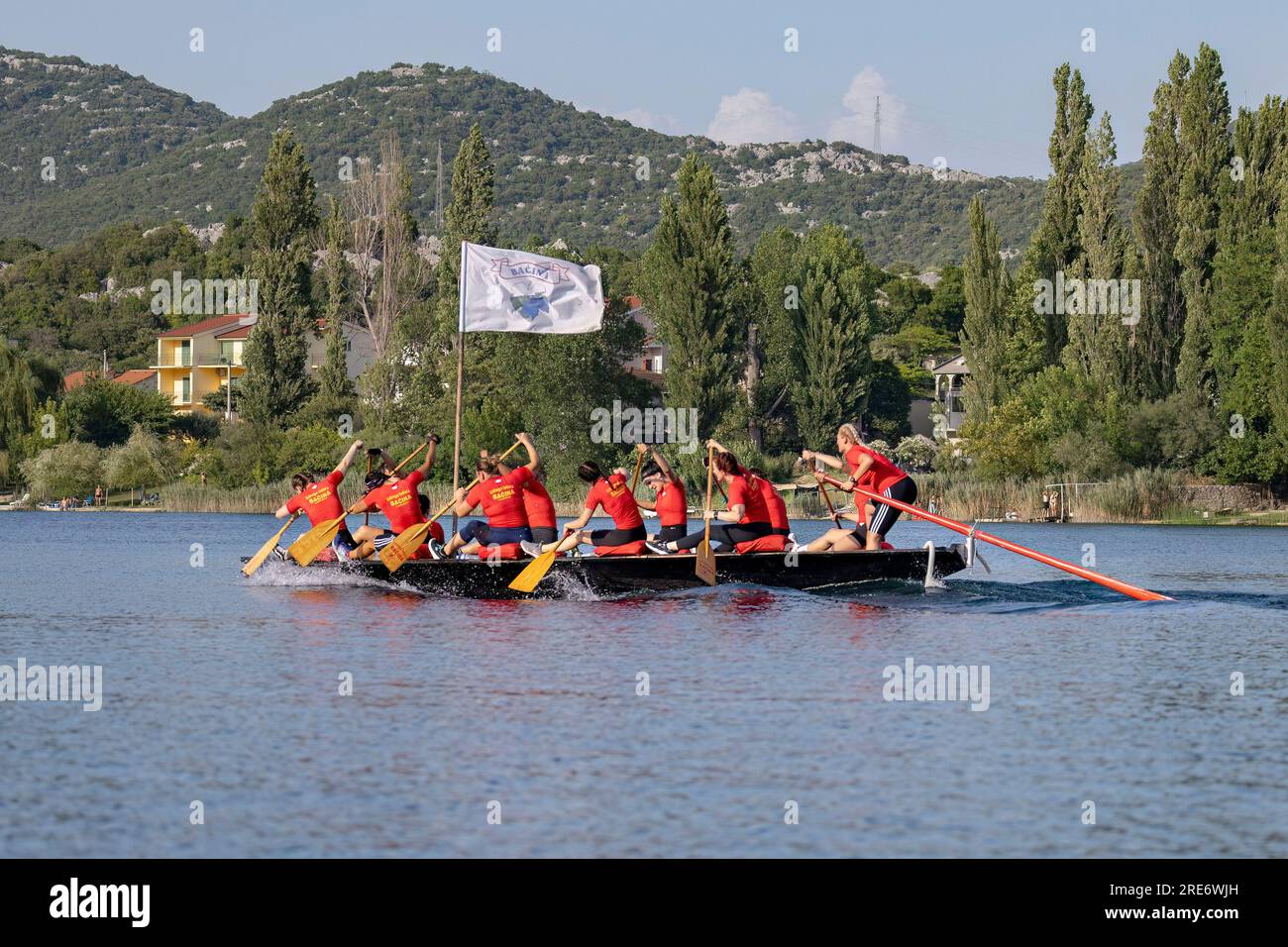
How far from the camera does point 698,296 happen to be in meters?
70.4

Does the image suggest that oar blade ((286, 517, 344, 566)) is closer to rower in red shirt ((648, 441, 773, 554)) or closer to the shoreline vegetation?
rower in red shirt ((648, 441, 773, 554))

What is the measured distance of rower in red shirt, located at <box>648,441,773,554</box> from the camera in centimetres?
2438

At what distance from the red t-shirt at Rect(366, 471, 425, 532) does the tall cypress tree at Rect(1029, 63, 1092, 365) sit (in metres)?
45.9

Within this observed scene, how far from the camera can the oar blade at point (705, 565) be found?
23609 millimetres

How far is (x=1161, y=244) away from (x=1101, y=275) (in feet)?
8.12

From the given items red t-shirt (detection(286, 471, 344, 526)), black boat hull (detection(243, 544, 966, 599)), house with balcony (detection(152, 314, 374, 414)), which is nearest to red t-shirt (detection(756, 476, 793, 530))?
black boat hull (detection(243, 544, 966, 599))

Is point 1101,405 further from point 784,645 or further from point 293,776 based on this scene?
point 293,776

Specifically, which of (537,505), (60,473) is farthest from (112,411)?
(537,505)

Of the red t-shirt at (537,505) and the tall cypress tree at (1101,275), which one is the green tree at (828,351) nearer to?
the tall cypress tree at (1101,275)

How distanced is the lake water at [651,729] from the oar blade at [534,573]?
1.77 feet

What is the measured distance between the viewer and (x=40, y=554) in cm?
3834

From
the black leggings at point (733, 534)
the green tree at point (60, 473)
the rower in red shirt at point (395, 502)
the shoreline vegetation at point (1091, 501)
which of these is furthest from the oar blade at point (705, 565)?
the green tree at point (60, 473)
